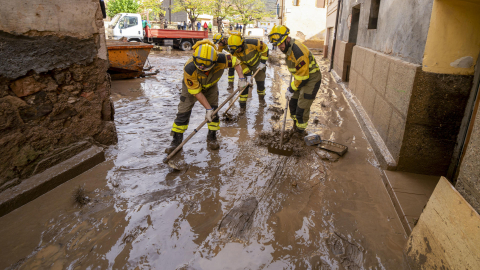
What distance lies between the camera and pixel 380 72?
13.9ft

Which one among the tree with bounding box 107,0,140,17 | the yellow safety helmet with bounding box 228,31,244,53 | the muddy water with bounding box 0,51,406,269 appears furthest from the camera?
the tree with bounding box 107,0,140,17

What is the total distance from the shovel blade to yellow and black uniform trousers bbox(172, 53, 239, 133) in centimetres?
88

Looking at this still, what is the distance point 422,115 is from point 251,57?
3.63m

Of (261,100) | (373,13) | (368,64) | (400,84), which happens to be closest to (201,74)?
(400,84)

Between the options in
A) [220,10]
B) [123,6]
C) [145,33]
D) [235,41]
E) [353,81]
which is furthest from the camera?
[220,10]

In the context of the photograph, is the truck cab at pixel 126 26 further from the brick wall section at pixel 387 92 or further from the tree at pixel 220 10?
the brick wall section at pixel 387 92

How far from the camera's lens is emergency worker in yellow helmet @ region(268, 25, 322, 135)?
13.1 feet

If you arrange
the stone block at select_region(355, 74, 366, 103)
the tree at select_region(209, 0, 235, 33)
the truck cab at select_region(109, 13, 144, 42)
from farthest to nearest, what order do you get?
the tree at select_region(209, 0, 235, 33) < the truck cab at select_region(109, 13, 144, 42) < the stone block at select_region(355, 74, 366, 103)

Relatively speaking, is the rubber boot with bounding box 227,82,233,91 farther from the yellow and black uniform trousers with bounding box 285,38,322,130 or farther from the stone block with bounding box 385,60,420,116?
the stone block with bounding box 385,60,420,116

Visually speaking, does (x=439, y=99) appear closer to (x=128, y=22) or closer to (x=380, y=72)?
(x=380, y=72)

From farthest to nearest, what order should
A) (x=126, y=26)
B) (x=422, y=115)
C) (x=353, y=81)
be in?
(x=126, y=26)
(x=353, y=81)
(x=422, y=115)

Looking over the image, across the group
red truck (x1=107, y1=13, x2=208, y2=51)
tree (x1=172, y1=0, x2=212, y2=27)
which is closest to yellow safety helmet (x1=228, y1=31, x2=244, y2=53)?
red truck (x1=107, y1=13, x2=208, y2=51)

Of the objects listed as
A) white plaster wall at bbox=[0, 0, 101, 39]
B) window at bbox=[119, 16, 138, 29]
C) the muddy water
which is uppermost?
window at bbox=[119, 16, 138, 29]

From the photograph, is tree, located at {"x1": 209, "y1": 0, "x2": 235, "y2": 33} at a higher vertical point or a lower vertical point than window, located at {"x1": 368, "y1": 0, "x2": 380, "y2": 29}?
higher
